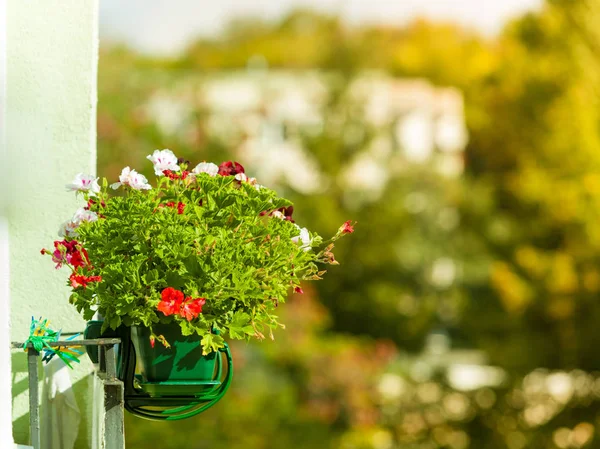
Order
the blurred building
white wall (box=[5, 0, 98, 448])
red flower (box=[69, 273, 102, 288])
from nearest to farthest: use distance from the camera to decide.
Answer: red flower (box=[69, 273, 102, 288]), white wall (box=[5, 0, 98, 448]), the blurred building

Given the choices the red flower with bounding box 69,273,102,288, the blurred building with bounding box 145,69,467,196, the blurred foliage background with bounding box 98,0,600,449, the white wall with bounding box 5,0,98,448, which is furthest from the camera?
the blurred building with bounding box 145,69,467,196

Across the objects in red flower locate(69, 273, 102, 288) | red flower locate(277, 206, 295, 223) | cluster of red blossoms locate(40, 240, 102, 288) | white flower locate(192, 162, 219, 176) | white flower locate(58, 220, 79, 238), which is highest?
white flower locate(192, 162, 219, 176)

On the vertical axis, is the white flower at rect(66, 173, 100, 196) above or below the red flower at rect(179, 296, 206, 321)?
above

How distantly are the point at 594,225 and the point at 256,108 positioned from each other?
7330mm

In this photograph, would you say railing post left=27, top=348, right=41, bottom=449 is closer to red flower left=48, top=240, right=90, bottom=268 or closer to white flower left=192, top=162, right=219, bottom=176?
red flower left=48, top=240, right=90, bottom=268

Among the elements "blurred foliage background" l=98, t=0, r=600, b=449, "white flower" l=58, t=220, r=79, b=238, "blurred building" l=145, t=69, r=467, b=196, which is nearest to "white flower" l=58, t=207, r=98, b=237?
"white flower" l=58, t=220, r=79, b=238

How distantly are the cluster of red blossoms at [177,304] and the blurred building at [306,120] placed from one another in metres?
13.9

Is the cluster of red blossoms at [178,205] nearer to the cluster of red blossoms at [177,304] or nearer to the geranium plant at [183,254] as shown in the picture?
the geranium plant at [183,254]

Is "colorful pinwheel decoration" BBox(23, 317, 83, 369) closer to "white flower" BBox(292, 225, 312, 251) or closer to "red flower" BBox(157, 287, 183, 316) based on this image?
"red flower" BBox(157, 287, 183, 316)

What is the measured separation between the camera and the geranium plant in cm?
221

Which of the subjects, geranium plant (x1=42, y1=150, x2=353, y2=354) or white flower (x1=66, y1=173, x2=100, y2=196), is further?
white flower (x1=66, y1=173, x2=100, y2=196)

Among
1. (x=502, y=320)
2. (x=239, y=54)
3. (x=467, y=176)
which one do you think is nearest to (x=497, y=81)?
(x=467, y=176)

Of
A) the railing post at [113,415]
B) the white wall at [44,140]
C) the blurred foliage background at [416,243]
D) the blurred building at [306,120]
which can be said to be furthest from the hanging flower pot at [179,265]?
the blurred building at [306,120]

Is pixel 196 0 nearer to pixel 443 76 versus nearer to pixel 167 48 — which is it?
pixel 167 48
